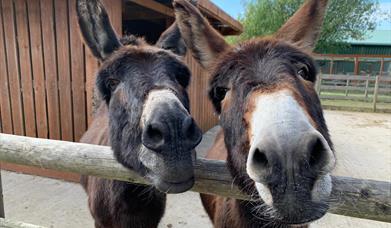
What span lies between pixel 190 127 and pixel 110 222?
130 centimetres

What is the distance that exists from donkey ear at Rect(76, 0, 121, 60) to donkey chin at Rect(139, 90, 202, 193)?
1069 millimetres

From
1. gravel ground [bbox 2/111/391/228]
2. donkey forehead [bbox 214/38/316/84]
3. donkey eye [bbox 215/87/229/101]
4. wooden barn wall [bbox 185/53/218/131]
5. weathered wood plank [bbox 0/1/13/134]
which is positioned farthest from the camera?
wooden barn wall [bbox 185/53/218/131]

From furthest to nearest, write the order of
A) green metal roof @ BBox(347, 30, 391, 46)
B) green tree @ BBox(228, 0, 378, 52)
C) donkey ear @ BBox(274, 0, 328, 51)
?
1. green metal roof @ BBox(347, 30, 391, 46)
2. green tree @ BBox(228, 0, 378, 52)
3. donkey ear @ BBox(274, 0, 328, 51)

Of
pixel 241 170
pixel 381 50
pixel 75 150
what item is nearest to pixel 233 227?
pixel 241 170

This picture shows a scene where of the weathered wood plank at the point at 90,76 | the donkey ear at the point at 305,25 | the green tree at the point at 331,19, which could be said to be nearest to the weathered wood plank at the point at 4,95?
the weathered wood plank at the point at 90,76

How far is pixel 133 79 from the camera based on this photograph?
191 cm

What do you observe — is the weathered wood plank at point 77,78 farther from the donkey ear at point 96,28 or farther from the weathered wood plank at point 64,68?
the donkey ear at point 96,28

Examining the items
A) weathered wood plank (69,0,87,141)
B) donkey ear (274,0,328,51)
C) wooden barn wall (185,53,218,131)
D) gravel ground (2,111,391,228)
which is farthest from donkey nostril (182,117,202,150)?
wooden barn wall (185,53,218,131)

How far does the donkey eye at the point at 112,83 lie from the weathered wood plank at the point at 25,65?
12.1ft

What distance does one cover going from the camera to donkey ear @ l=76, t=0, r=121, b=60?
2318 mm

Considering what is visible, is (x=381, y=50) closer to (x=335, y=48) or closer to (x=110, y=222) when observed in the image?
(x=335, y=48)

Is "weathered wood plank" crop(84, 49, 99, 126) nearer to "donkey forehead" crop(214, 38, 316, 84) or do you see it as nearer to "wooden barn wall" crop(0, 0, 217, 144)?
"wooden barn wall" crop(0, 0, 217, 144)

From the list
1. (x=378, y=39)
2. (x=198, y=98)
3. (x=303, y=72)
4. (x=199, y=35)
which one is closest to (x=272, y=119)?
(x=303, y=72)

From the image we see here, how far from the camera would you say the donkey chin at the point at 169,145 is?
4.89 feet
